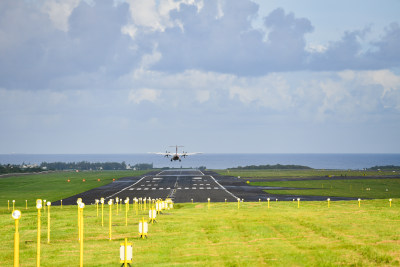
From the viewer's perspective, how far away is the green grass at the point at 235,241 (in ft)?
83.7

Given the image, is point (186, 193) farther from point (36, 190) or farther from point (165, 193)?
point (36, 190)

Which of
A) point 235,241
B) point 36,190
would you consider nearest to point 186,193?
point 36,190

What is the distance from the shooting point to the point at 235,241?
101 ft

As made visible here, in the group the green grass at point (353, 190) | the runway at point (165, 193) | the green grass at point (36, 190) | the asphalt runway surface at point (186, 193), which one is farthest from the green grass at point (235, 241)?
the green grass at point (353, 190)

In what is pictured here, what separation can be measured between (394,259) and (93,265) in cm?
1503

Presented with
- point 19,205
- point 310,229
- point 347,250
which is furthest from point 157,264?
point 19,205

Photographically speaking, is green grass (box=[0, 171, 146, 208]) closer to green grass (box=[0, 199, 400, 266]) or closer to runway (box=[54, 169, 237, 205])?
runway (box=[54, 169, 237, 205])

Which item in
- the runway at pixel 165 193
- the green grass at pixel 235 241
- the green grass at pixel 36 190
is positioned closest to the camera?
the green grass at pixel 235 241

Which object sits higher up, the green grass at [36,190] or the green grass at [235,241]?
the green grass at [235,241]

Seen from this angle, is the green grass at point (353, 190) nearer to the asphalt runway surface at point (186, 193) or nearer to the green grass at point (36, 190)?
the asphalt runway surface at point (186, 193)

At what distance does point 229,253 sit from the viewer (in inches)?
1067

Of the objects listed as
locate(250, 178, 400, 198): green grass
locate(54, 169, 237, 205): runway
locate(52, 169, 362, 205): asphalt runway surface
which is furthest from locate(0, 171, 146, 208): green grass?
locate(250, 178, 400, 198): green grass

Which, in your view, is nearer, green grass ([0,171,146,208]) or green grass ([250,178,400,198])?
green grass ([250,178,400,198])

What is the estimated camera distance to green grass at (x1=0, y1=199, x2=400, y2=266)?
1005 inches
